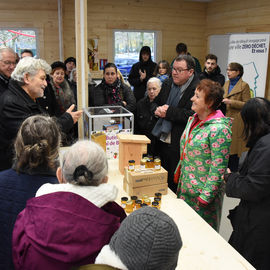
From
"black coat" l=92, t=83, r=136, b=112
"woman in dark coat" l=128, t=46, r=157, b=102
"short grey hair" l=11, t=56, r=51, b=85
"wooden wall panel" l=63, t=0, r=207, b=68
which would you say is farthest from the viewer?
"wooden wall panel" l=63, t=0, r=207, b=68

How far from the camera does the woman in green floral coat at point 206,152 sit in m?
1.98

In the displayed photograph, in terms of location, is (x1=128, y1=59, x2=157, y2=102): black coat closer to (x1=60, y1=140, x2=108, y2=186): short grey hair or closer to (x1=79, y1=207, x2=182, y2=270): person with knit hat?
(x1=60, y1=140, x2=108, y2=186): short grey hair

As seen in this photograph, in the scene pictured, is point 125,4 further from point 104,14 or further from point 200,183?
point 200,183

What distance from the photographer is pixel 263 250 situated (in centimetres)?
179

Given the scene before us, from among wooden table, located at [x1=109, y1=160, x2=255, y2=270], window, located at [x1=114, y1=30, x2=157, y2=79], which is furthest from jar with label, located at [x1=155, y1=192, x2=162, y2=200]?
window, located at [x1=114, y1=30, x2=157, y2=79]

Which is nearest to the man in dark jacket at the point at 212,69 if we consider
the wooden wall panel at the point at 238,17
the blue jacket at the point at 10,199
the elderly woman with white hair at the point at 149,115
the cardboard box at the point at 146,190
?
the wooden wall panel at the point at 238,17

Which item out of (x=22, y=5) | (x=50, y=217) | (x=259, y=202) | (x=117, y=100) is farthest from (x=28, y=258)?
(x=22, y=5)

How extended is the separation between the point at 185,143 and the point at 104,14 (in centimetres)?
468

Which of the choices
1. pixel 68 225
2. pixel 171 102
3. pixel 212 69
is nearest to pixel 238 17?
pixel 212 69

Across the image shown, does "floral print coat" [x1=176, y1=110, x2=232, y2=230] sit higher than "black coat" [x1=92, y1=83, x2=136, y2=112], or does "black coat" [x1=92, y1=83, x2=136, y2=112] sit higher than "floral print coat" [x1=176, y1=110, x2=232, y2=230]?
"black coat" [x1=92, y1=83, x2=136, y2=112]

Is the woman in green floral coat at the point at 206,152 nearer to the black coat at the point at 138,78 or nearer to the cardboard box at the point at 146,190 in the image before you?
the cardboard box at the point at 146,190

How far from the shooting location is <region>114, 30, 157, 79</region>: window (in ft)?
20.8

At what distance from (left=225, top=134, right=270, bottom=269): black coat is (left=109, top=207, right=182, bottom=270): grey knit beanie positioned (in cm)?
102

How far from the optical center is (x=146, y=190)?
1.95m
